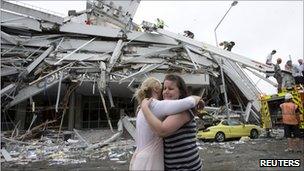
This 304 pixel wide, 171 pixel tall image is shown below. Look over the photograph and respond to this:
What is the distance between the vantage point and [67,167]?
10.0 metres

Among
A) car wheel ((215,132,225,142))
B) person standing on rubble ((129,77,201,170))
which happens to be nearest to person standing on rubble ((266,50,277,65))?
car wheel ((215,132,225,142))

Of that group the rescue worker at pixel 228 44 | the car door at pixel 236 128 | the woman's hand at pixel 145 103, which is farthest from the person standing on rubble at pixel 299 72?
the woman's hand at pixel 145 103

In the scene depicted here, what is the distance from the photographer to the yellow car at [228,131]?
54.4 feet

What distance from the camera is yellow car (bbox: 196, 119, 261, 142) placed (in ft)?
54.4

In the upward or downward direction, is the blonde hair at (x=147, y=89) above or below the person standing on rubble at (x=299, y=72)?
below

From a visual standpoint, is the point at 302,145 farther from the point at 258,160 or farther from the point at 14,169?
the point at 14,169

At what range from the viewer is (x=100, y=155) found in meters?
12.5

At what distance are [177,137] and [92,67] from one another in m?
16.0

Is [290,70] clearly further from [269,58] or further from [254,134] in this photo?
[254,134]

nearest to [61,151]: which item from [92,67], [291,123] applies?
[92,67]

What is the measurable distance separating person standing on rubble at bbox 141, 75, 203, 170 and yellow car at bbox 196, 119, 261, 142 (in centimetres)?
1358

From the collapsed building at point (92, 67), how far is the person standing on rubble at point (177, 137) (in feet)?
45.9

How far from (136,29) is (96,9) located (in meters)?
3.11

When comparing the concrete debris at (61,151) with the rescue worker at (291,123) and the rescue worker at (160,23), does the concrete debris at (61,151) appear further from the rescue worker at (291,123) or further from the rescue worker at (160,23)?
the rescue worker at (160,23)
